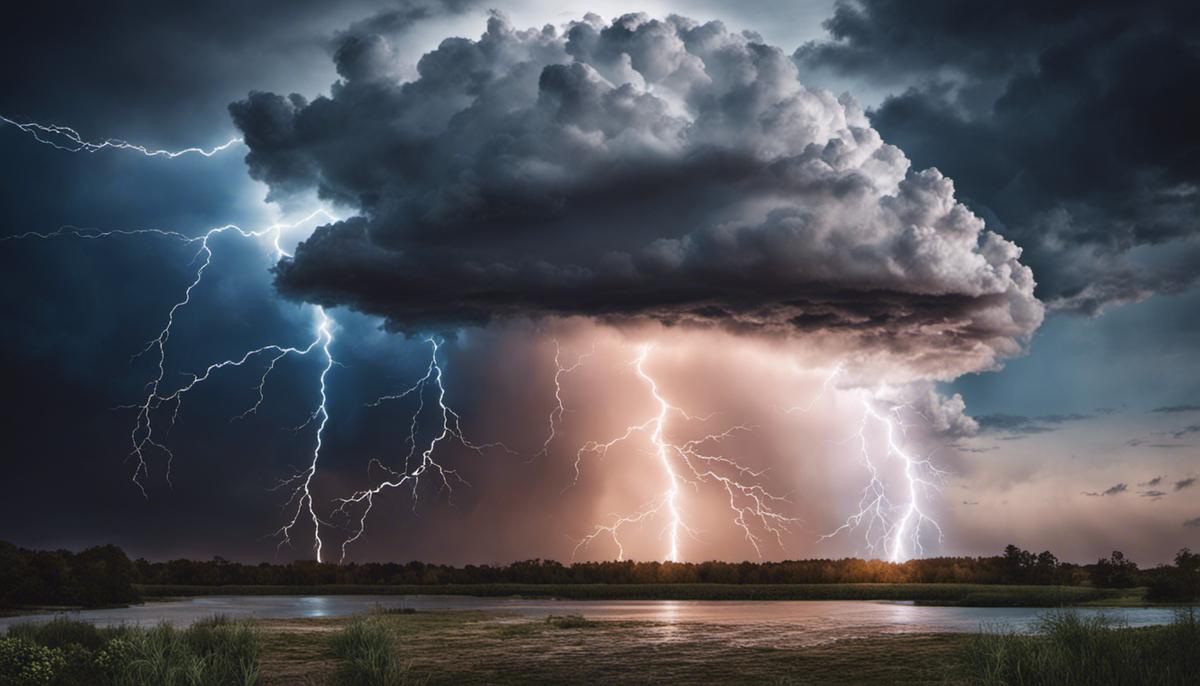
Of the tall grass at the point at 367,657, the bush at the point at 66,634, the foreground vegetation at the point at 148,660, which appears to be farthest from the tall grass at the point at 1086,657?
the bush at the point at 66,634

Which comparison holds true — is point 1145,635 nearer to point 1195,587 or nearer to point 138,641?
point 138,641

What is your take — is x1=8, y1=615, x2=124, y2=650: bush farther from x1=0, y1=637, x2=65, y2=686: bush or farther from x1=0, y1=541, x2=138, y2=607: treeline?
x1=0, y1=541, x2=138, y2=607: treeline

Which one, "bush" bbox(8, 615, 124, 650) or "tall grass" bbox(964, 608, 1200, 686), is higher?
"tall grass" bbox(964, 608, 1200, 686)

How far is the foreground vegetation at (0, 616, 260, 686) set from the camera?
890 inches

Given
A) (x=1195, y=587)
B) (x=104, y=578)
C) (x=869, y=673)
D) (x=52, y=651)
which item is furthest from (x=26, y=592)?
(x=1195, y=587)

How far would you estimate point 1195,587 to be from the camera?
7412 centimetres

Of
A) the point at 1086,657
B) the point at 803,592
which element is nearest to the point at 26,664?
the point at 1086,657

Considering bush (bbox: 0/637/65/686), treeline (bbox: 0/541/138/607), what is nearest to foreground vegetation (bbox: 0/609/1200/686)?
bush (bbox: 0/637/65/686)

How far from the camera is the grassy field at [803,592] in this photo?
293ft

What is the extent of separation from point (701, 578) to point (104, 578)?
106 m

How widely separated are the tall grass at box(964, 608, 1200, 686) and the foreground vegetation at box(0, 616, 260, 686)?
16.8m

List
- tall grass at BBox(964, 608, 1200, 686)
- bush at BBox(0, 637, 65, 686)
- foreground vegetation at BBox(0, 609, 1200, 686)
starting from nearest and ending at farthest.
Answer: tall grass at BBox(964, 608, 1200, 686) → foreground vegetation at BBox(0, 609, 1200, 686) → bush at BBox(0, 637, 65, 686)

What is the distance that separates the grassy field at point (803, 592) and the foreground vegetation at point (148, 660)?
7015cm

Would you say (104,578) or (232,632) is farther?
(104,578)
